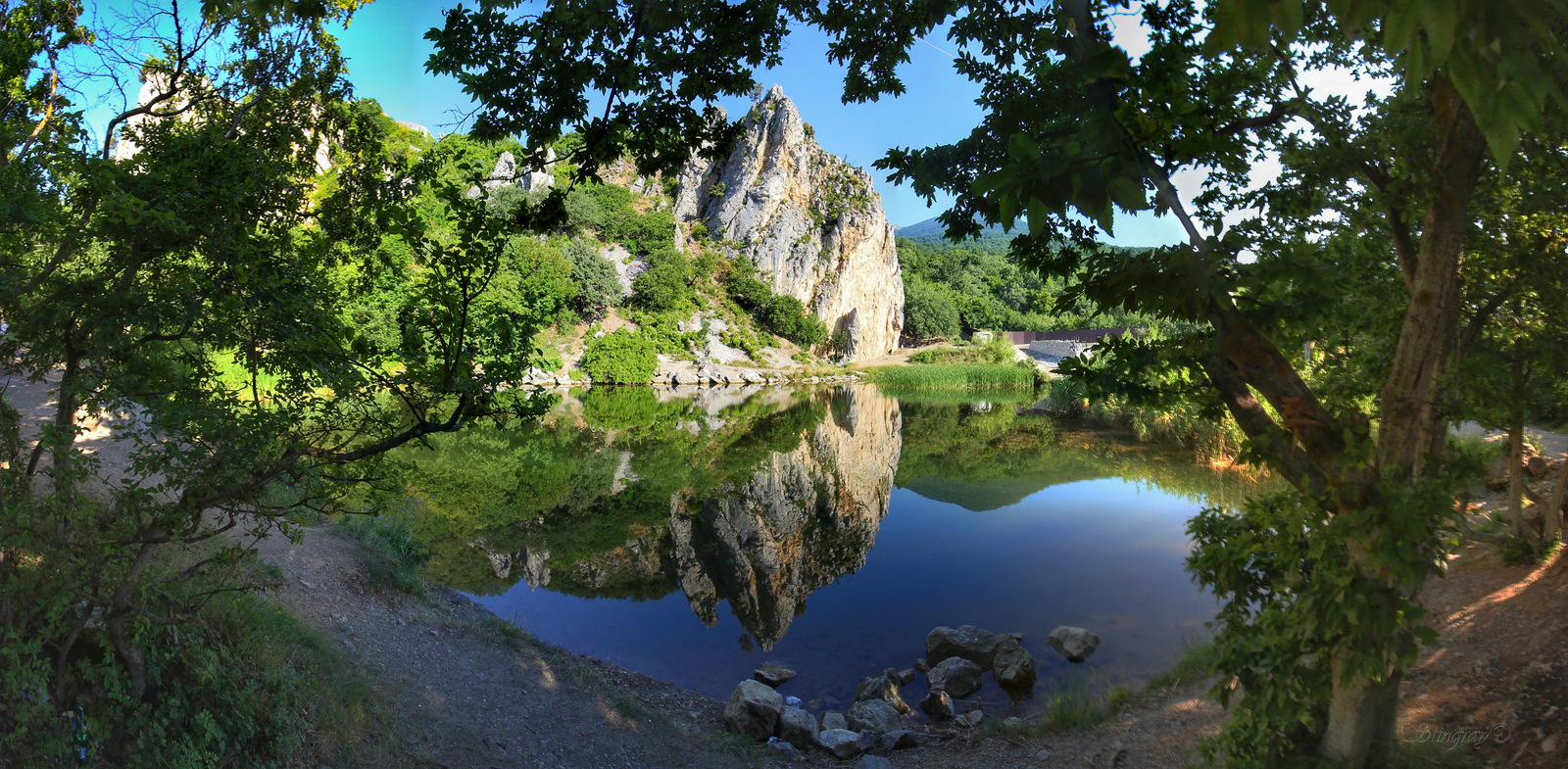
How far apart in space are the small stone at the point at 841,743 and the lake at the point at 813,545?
100 cm

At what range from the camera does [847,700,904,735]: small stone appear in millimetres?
5891

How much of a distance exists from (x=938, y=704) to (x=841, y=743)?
116cm

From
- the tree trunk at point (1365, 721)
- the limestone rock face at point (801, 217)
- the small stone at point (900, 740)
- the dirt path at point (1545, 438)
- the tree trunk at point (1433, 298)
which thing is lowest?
the small stone at point (900, 740)

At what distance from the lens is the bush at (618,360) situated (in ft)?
120

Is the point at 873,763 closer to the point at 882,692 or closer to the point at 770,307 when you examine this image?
the point at 882,692

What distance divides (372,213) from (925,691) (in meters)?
5.97

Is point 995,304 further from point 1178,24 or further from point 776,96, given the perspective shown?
point 1178,24

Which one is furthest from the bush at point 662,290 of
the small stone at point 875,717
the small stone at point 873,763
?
the small stone at point 873,763

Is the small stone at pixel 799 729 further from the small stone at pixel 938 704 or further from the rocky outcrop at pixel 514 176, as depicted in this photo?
the rocky outcrop at pixel 514 176

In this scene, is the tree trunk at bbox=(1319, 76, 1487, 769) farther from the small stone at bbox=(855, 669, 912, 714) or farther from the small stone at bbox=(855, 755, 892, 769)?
the small stone at bbox=(855, 669, 912, 714)

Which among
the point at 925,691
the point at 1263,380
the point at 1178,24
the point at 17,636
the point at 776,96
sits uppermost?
the point at 776,96

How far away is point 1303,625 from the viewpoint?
2.93m

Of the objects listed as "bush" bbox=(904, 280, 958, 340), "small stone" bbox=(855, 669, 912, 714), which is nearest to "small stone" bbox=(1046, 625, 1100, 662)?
"small stone" bbox=(855, 669, 912, 714)

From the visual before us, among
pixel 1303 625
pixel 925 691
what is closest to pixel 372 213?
pixel 1303 625
